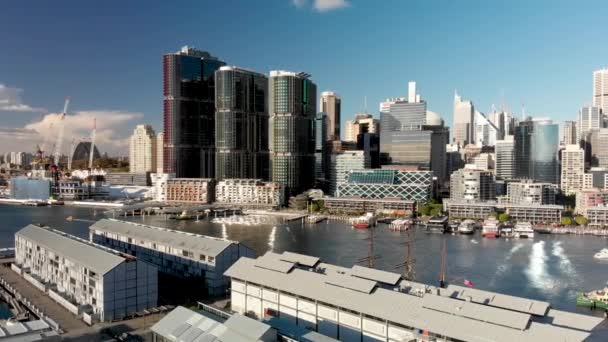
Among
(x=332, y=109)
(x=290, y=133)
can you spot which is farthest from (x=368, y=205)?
(x=332, y=109)

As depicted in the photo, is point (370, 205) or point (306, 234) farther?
point (370, 205)

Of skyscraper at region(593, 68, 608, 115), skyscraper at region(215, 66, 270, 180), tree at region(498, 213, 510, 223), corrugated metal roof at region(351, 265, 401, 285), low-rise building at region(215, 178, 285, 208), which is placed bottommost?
tree at region(498, 213, 510, 223)

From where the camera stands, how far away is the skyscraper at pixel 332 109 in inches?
3140

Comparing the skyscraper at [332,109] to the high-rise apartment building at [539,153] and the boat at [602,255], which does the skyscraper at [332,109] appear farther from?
the boat at [602,255]

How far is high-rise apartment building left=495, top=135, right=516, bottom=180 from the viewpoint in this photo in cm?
5819

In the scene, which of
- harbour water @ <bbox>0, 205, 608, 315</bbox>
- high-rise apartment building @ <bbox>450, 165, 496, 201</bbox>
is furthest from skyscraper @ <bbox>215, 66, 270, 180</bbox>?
high-rise apartment building @ <bbox>450, 165, 496, 201</bbox>

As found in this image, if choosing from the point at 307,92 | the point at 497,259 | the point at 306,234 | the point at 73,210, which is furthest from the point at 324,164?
the point at 497,259

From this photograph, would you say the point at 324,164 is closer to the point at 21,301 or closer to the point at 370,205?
the point at 370,205

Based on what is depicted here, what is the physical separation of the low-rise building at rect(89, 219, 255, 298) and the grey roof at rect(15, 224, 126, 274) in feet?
6.81

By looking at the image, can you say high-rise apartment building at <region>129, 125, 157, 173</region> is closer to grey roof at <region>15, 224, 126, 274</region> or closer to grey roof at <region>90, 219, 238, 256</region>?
grey roof at <region>90, 219, 238, 256</region>

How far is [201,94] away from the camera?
54.2 m

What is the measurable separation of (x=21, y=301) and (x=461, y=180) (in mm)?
36173

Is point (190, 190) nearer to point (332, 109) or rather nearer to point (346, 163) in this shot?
point (346, 163)

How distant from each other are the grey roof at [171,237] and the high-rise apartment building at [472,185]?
1144 inches
